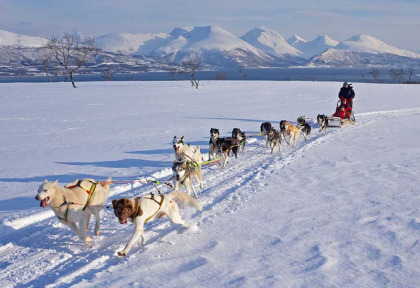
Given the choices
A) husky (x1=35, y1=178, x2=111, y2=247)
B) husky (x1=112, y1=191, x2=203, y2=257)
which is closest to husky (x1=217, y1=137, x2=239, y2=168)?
husky (x1=112, y1=191, x2=203, y2=257)

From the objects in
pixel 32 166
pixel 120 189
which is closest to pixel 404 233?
pixel 120 189

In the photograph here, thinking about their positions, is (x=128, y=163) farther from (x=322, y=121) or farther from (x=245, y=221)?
(x=322, y=121)

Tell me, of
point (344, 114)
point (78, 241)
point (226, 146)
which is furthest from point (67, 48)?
point (78, 241)

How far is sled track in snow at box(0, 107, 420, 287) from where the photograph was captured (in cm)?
392

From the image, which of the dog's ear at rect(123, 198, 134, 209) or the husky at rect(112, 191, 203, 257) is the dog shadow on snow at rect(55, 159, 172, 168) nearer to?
the husky at rect(112, 191, 203, 257)

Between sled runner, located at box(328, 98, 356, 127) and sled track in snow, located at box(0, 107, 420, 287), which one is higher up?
sled runner, located at box(328, 98, 356, 127)

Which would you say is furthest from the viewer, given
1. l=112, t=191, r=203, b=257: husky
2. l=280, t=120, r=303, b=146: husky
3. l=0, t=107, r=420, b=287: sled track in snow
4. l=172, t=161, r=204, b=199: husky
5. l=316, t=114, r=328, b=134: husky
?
l=316, t=114, r=328, b=134: husky

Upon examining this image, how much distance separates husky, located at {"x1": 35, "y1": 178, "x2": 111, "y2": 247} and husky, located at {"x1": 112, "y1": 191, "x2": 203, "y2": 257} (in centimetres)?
59

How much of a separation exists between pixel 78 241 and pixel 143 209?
1072 millimetres

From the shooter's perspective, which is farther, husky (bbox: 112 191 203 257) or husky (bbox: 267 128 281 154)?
husky (bbox: 267 128 281 154)

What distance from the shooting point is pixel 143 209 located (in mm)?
4215

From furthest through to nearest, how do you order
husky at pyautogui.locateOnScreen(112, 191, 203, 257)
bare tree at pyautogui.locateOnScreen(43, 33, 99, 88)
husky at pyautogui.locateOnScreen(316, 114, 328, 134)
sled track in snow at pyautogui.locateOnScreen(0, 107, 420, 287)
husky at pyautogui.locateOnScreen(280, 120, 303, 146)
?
bare tree at pyautogui.locateOnScreen(43, 33, 99, 88) < husky at pyautogui.locateOnScreen(316, 114, 328, 134) < husky at pyautogui.locateOnScreen(280, 120, 303, 146) < husky at pyautogui.locateOnScreen(112, 191, 203, 257) < sled track in snow at pyautogui.locateOnScreen(0, 107, 420, 287)

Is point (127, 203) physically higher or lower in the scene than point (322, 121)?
higher

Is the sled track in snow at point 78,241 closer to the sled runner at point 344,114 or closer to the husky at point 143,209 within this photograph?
the husky at point 143,209
